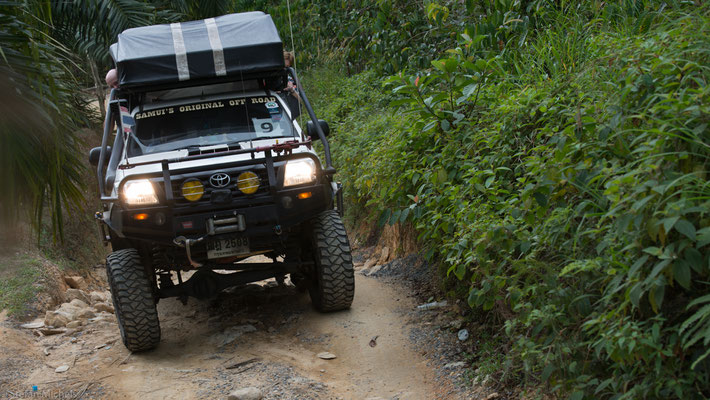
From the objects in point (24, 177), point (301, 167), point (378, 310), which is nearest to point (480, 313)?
point (378, 310)

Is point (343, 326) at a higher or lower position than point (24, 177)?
lower

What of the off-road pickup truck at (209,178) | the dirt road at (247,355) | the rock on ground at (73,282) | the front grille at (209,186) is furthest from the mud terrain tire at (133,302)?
the rock on ground at (73,282)

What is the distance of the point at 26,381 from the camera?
5.33m

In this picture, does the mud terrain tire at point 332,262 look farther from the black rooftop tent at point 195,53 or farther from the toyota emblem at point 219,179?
the black rooftop tent at point 195,53

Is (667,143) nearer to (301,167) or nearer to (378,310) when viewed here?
(301,167)

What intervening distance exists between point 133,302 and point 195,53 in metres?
2.29

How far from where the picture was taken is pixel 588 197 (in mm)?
3547

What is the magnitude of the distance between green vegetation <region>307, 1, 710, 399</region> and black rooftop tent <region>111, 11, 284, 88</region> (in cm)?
167

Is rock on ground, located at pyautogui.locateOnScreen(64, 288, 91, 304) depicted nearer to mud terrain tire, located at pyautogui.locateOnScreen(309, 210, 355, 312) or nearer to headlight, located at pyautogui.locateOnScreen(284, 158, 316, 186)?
mud terrain tire, located at pyautogui.locateOnScreen(309, 210, 355, 312)

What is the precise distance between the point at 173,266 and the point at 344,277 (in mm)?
1472

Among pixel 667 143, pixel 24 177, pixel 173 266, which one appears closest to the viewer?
pixel 667 143

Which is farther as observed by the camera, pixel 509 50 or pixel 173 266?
pixel 509 50

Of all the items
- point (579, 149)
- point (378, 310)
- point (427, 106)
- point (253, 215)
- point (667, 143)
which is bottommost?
point (378, 310)

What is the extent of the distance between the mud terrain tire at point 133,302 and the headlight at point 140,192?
0.65m
